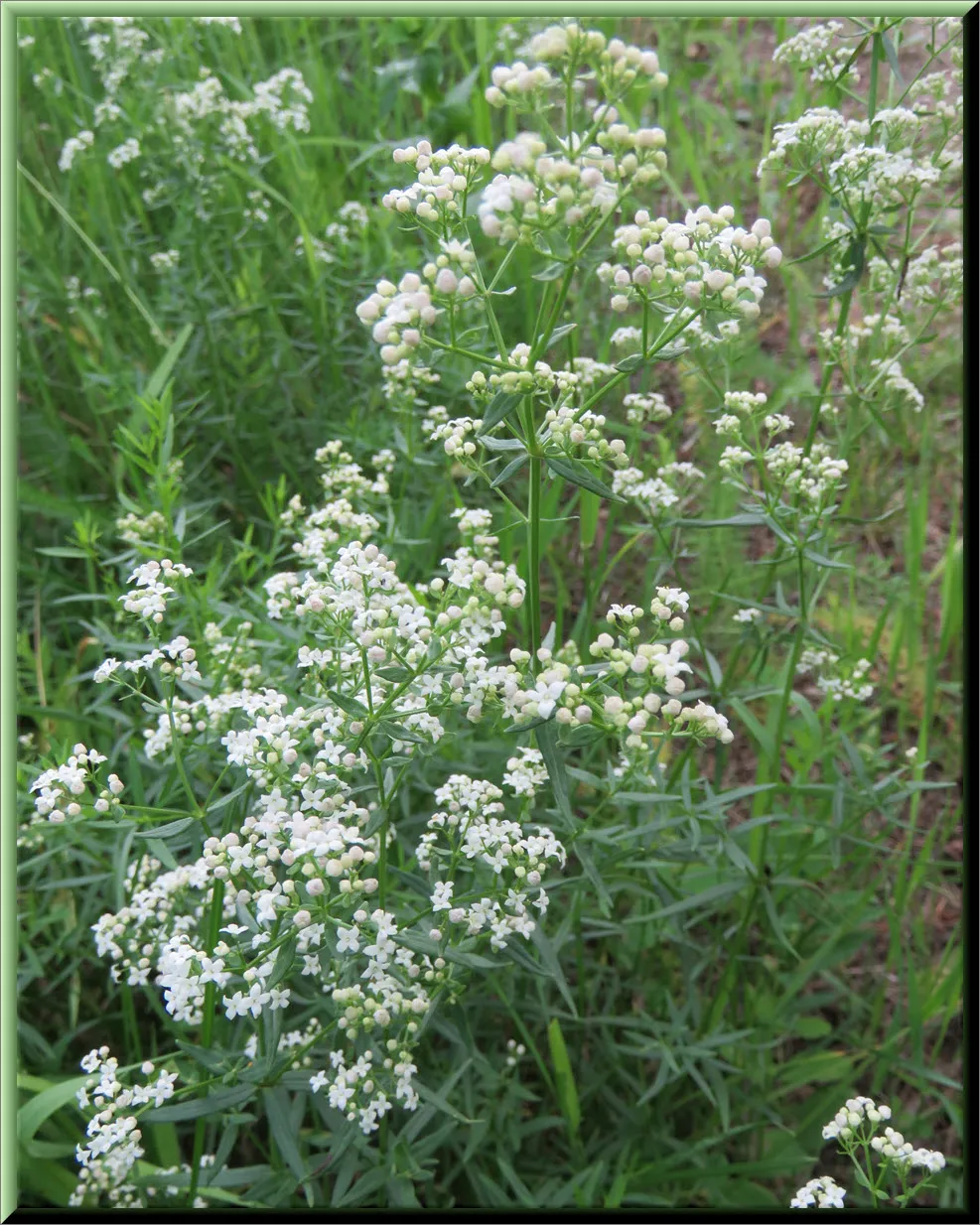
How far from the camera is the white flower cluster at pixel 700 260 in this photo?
2467 mm

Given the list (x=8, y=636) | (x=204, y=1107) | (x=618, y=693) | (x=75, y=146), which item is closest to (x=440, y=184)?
(x=618, y=693)

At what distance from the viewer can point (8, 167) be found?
137 inches

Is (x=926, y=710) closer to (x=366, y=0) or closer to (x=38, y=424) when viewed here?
(x=366, y=0)

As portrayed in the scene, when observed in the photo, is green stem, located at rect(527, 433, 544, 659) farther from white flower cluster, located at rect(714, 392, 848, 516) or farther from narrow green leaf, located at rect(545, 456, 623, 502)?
white flower cluster, located at rect(714, 392, 848, 516)

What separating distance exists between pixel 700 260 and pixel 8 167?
2.36 m

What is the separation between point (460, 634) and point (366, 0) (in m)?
1.74

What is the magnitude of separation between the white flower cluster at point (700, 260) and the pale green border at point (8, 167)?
1.86 feet

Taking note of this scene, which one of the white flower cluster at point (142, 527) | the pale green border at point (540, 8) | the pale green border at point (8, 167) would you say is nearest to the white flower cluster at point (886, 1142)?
the pale green border at point (8, 167)

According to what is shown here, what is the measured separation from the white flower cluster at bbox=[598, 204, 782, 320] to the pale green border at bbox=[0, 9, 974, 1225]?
57 centimetres

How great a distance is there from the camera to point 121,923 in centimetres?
317

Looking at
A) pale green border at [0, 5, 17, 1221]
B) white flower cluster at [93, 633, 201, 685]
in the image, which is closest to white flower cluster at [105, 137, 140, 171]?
pale green border at [0, 5, 17, 1221]

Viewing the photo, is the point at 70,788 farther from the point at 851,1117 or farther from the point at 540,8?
the point at 540,8

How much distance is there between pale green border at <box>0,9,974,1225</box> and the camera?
2.79 metres

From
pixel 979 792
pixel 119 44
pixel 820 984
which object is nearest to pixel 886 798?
pixel 979 792
